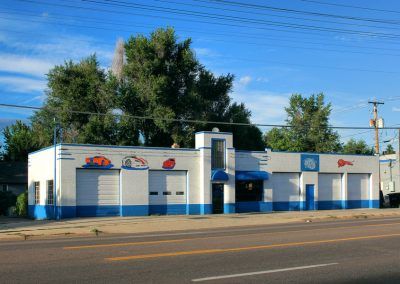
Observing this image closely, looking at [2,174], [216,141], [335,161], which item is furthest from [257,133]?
[2,174]

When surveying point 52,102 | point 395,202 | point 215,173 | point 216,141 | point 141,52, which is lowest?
point 395,202

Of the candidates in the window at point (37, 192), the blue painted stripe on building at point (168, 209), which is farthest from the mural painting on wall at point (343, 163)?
the window at point (37, 192)

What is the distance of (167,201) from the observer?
111 ft

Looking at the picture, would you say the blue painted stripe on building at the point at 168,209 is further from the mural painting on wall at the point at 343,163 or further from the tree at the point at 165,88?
the mural painting on wall at the point at 343,163

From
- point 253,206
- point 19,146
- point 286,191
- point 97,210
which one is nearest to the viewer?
point 97,210

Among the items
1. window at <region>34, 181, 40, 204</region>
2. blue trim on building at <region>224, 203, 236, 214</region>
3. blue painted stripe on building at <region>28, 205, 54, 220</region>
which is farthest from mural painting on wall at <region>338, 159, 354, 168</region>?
window at <region>34, 181, 40, 204</region>

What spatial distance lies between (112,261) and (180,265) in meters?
1.66

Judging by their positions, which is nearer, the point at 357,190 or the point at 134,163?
the point at 134,163

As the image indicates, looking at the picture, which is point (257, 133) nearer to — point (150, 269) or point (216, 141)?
point (216, 141)

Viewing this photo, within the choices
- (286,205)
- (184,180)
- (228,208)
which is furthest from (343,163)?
(184,180)

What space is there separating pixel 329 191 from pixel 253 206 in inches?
302

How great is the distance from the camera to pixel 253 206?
37.2 meters

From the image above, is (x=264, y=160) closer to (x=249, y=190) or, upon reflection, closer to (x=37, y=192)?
(x=249, y=190)

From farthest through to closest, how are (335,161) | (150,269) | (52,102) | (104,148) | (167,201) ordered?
(52,102) < (335,161) < (167,201) < (104,148) < (150,269)
